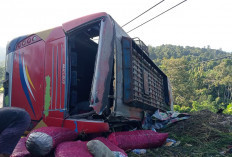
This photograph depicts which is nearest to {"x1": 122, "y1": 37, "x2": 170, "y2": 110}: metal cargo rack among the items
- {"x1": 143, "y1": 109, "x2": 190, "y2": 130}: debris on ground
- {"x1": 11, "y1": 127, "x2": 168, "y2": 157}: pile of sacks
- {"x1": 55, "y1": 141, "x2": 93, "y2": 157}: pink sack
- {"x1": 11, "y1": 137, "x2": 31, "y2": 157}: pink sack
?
{"x1": 143, "y1": 109, "x2": 190, "y2": 130}: debris on ground

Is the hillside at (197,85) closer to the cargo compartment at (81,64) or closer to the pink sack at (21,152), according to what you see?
the cargo compartment at (81,64)

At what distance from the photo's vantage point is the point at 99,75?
2.60 metres

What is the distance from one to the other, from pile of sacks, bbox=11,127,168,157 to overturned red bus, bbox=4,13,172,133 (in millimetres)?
278

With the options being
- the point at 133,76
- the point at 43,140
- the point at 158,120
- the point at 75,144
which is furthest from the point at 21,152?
the point at 158,120

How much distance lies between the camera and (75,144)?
2.19 metres

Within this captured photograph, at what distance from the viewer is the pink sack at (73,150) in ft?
6.41

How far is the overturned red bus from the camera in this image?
2746 mm

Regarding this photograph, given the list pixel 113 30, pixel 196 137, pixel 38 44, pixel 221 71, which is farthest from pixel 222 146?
pixel 221 71

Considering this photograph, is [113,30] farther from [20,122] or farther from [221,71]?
[221,71]

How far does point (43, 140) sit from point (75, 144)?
13.8 inches

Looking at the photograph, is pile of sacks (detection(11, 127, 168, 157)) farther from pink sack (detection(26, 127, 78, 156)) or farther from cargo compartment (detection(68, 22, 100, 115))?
cargo compartment (detection(68, 22, 100, 115))

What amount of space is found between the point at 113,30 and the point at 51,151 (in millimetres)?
1818

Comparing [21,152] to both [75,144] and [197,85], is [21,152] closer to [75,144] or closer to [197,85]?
[75,144]

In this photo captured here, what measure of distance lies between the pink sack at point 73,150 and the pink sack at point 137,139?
0.64 m
